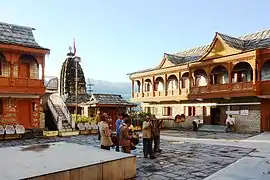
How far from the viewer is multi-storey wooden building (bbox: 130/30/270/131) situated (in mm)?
20594

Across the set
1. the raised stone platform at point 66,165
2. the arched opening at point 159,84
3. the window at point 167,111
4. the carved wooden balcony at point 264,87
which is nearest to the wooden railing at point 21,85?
the raised stone platform at point 66,165

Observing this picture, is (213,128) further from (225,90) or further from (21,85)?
(21,85)

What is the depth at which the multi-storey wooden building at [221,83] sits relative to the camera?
20594 millimetres

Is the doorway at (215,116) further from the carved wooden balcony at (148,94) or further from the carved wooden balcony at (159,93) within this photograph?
the carved wooden balcony at (148,94)

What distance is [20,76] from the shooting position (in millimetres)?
21016

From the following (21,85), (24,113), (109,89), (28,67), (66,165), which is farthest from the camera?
(109,89)

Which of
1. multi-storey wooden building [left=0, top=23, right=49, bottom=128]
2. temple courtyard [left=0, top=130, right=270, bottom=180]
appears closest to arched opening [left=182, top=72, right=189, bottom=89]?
multi-storey wooden building [left=0, top=23, right=49, bottom=128]

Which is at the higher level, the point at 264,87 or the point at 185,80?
the point at 185,80

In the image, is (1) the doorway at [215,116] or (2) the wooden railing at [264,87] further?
(1) the doorway at [215,116]

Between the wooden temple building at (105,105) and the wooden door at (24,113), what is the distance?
19.2ft

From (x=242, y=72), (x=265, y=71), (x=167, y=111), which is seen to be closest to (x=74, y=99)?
(x=167, y=111)

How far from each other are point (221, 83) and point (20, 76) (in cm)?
1622

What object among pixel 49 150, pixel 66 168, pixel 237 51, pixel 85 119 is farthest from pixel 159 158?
pixel 237 51

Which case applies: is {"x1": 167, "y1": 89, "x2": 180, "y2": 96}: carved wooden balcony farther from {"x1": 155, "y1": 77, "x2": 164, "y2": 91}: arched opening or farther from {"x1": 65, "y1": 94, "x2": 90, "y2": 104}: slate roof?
{"x1": 65, "y1": 94, "x2": 90, "y2": 104}: slate roof
